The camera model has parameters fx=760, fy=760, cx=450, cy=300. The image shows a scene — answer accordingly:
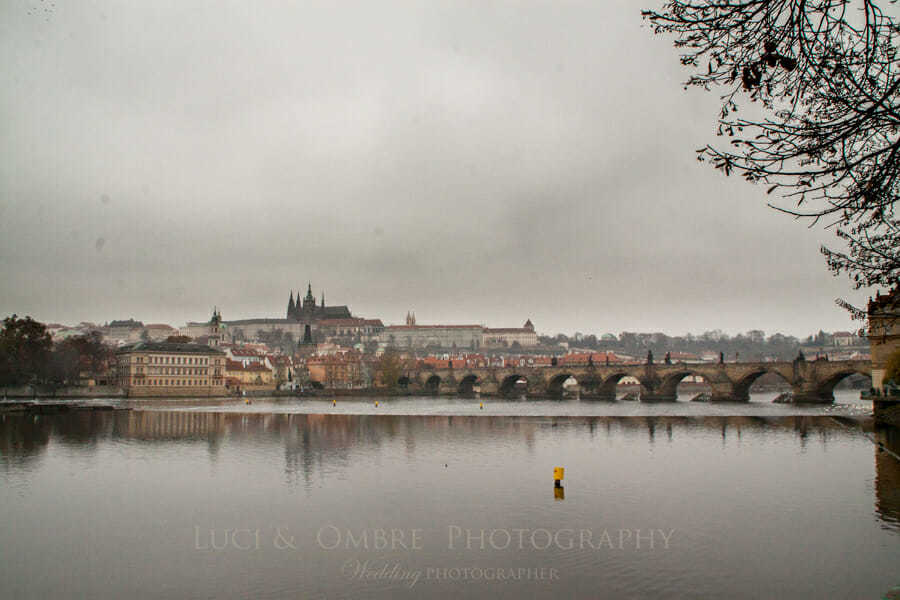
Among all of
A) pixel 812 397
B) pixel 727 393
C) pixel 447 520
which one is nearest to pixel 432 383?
pixel 727 393

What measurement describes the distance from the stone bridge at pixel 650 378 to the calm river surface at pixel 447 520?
114 ft

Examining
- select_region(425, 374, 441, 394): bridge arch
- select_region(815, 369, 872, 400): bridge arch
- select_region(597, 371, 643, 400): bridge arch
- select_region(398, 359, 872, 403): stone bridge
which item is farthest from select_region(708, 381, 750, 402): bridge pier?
select_region(425, 374, 441, 394): bridge arch

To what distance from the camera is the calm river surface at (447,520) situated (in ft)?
33.9

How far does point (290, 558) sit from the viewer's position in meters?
11.4

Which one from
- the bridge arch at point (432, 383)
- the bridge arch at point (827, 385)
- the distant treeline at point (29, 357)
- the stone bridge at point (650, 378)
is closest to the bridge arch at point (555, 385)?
the stone bridge at point (650, 378)

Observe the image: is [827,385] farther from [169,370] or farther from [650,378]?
[169,370]

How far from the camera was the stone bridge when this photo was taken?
60094 millimetres

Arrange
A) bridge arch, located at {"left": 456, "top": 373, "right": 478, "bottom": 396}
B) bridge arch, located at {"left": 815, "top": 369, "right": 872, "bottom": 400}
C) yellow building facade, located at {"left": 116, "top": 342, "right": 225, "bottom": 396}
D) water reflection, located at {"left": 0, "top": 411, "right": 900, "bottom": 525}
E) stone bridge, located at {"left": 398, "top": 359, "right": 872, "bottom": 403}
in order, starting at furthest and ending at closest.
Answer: bridge arch, located at {"left": 456, "top": 373, "right": 478, "bottom": 396} < yellow building facade, located at {"left": 116, "top": 342, "right": 225, "bottom": 396} < stone bridge, located at {"left": 398, "top": 359, "right": 872, "bottom": 403} < bridge arch, located at {"left": 815, "top": 369, "right": 872, "bottom": 400} < water reflection, located at {"left": 0, "top": 411, "right": 900, "bottom": 525}

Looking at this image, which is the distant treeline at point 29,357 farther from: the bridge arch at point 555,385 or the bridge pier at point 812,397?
the bridge pier at point 812,397

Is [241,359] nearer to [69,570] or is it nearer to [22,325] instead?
[22,325]

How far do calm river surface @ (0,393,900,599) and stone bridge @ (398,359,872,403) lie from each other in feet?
114

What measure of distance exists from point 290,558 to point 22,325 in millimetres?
69861

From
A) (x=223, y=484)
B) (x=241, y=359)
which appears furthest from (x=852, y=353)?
(x=223, y=484)

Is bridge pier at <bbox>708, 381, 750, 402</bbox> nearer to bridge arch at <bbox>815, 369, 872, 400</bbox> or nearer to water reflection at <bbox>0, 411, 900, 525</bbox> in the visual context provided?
bridge arch at <bbox>815, 369, 872, 400</bbox>
